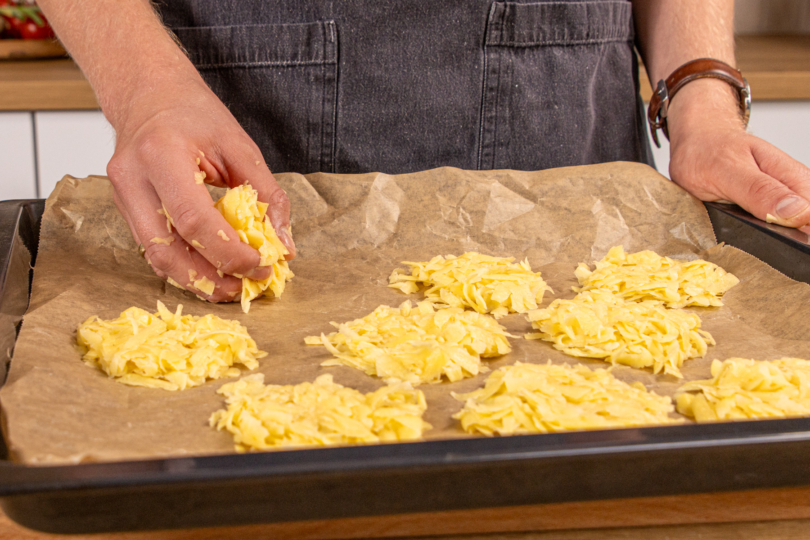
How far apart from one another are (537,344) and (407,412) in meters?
0.40

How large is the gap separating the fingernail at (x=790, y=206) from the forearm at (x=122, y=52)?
1.18m

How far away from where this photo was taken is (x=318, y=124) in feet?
5.61

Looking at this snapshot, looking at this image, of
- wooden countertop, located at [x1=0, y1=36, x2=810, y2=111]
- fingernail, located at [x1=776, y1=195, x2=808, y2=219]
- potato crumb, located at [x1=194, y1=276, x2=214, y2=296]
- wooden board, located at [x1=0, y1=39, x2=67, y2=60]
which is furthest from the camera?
wooden board, located at [x1=0, y1=39, x2=67, y2=60]

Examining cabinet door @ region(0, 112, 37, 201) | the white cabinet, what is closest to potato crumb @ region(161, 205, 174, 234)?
the white cabinet

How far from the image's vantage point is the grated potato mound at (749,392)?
92cm

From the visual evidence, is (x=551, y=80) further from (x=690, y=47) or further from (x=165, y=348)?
(x=165, y=348)

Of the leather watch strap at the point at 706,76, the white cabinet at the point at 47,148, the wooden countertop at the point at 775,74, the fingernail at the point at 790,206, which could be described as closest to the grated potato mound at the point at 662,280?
the fingernail at the point at 790,206

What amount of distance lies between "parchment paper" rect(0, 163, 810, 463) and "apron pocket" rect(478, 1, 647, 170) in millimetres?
140

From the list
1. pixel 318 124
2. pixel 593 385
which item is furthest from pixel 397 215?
pixel 593 385

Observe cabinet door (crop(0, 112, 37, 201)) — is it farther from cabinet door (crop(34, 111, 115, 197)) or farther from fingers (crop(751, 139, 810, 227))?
fingers (crop(751, 139, 810, 227))

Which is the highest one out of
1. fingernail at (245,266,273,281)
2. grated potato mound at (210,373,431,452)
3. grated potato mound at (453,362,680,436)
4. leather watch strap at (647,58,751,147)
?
leather watch strap at (647,58,751,147)

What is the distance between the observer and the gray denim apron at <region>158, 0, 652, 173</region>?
1646 mm

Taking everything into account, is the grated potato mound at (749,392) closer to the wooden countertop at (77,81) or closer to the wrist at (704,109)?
the wrist at (704,109)

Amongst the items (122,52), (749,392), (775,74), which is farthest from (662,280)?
(775,74)
